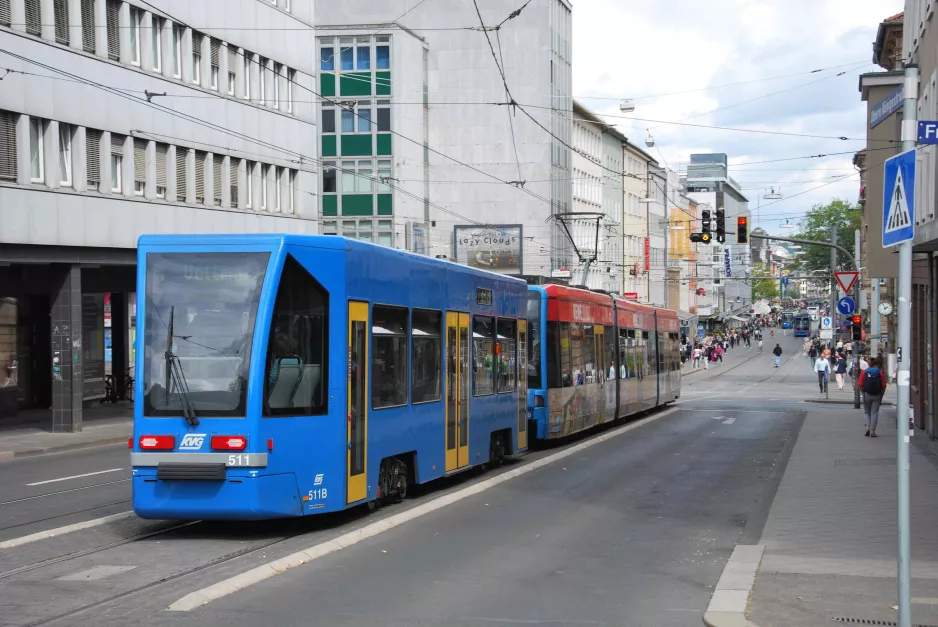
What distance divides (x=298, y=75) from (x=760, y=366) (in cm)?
5807

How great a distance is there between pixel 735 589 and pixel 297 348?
4.78 m

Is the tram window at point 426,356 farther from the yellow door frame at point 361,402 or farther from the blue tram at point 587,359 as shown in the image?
the blue tram at point 587,359

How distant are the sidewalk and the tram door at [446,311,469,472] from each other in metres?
11.8

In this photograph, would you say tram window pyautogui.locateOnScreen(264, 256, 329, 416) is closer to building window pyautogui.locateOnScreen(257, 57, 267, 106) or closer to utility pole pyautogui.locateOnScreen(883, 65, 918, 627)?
utility pole pyautogui.locateOnScreen(883, 65, 918, 627)

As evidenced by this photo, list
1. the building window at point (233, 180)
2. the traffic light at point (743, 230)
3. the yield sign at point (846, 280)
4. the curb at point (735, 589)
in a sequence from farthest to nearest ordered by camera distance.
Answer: the building window at point (233, 180)
the traffic light at point (743, 230)
the yield sign at point (846, 280)
the curb at point (735, 589)

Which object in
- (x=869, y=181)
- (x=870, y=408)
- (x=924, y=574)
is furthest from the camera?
(x=869, y=181)

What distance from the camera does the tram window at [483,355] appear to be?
17516mm

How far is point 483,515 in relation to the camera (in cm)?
1435

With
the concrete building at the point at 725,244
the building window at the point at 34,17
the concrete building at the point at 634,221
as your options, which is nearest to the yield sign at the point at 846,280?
the building window at the point at 34,17

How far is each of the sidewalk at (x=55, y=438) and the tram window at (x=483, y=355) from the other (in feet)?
37.5

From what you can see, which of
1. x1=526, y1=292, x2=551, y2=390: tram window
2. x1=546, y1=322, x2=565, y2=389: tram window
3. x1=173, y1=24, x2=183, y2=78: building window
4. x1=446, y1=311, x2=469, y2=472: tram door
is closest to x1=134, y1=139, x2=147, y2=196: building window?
x1=173, y1=24, x2=183, y2=78: building window

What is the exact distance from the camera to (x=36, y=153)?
1192 inches

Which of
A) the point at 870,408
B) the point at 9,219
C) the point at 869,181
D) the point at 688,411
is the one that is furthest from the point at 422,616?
the point at 688,411

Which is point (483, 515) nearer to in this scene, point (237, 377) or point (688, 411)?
point (237, 377)
